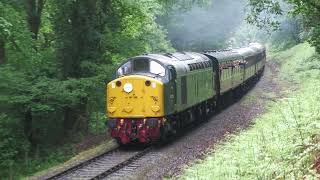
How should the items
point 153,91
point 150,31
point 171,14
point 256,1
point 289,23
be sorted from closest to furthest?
point 153,91
point 256,1
point 150,31
point 171,14
point 289,23

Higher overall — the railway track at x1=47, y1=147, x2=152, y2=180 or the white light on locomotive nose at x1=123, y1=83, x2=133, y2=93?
the white light on locomotive nose at x1=123, y1=83, x2=133, y2=93

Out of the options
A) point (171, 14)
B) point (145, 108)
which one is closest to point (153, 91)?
point (145, 108)

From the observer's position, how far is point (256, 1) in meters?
21.2

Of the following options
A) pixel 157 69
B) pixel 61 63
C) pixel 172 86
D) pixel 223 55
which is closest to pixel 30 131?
pixel 61 63

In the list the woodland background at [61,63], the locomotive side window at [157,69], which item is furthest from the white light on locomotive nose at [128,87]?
the woodland background at [61,63]

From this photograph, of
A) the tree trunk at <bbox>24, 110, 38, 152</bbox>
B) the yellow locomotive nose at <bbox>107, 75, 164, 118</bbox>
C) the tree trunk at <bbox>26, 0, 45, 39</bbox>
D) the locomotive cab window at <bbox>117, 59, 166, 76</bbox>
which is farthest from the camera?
the tree trunk at <bbox>26, 0, 45, 39</bbox>

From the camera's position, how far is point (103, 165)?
15211 millimetres

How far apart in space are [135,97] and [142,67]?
45.8 inches

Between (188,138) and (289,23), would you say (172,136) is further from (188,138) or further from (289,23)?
(289,23)

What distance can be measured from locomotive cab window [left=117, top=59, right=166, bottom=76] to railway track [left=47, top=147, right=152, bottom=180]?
259 cm

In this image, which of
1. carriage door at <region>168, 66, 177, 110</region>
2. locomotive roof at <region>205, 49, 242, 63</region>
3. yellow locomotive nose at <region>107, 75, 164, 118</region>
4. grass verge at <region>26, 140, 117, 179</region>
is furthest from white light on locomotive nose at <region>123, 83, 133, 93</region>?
locomotive roof at <region>205, 49, 242, 63</region>

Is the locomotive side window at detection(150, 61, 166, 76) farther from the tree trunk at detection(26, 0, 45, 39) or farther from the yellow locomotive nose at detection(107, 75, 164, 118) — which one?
the tree trunk at detection(26, 0, 45, 39)

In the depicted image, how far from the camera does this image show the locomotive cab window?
17531 millimetres

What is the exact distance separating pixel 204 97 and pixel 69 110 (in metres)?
6.01
